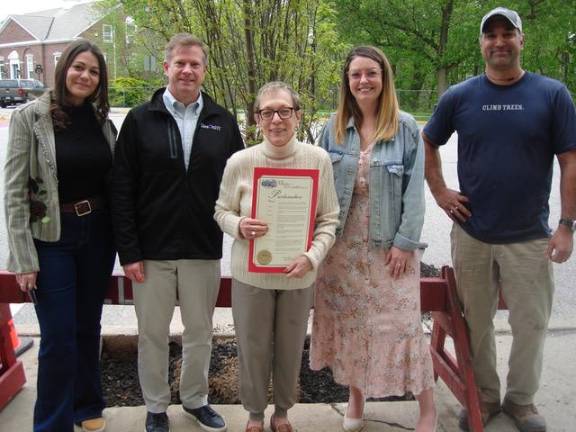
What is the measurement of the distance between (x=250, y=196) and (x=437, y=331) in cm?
177

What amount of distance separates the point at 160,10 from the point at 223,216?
2.17 m

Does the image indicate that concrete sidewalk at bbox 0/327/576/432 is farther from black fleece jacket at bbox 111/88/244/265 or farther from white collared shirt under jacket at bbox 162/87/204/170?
white collared shirt under jacket at bbox 162/87/204/170

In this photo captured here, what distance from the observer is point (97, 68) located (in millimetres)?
2854

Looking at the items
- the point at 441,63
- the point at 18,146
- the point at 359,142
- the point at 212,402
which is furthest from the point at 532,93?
the point at 441,63

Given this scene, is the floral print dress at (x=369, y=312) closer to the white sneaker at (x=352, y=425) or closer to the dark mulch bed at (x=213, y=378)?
the white sneaker at (x=352, y=425)

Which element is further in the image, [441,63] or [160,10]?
Answer: [441,63]

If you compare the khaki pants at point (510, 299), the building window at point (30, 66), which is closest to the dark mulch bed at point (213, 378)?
the khaki pants at point (510, 299)

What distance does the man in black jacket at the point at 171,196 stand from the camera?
282 centimetres

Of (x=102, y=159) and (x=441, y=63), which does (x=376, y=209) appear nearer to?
(x=102, y=159)

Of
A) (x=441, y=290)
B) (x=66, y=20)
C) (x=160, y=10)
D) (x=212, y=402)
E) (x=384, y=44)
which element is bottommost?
(x=212, y=402)

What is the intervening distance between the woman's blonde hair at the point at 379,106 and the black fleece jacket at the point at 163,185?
613 mm

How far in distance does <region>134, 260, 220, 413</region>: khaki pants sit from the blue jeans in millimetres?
→ 239

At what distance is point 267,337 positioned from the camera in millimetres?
2881

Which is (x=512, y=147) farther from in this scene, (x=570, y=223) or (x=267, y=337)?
(x=267, y=337)
